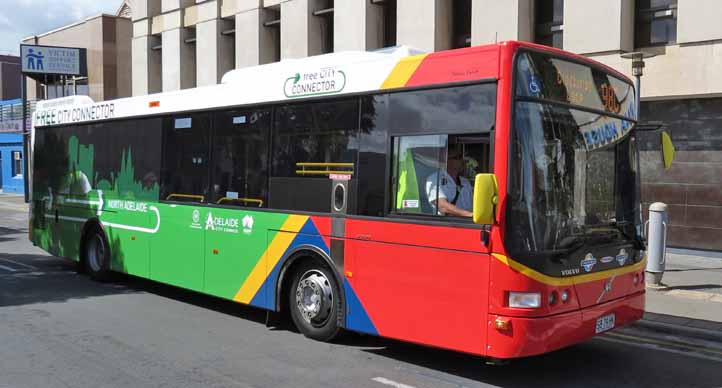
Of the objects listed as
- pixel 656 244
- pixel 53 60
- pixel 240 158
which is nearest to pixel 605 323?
pixel 240 158

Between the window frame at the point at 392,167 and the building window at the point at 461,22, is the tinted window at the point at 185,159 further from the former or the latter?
the building window at the point at 461,22

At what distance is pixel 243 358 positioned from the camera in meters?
6.56

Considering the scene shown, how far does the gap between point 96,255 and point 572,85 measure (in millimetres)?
8304

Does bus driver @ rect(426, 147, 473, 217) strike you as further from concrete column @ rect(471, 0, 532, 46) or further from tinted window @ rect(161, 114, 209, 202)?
concrete column @ rect(471, 0, 532, 46)

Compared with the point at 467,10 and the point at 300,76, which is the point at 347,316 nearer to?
the point at 300,76

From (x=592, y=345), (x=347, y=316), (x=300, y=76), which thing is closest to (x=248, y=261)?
(x=347, y=316)

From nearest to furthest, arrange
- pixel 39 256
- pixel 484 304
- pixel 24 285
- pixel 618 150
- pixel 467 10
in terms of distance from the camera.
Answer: pixel 484 304 < pixel 618 150 < pixel 24 285 < pixel 39 256 < pixel 467 10

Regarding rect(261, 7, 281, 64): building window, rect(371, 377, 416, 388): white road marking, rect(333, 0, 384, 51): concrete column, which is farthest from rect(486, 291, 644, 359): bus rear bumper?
rect(261, 7, 281, 64): building window

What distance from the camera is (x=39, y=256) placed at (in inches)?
561

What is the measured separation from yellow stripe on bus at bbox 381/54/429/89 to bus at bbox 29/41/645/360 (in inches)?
0.8

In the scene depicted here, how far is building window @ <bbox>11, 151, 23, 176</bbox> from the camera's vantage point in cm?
4191

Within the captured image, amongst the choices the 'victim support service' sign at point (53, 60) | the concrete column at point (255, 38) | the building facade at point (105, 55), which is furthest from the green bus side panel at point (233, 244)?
the 'victim support service' sign at point (53, 60)

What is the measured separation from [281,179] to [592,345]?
12.9ft

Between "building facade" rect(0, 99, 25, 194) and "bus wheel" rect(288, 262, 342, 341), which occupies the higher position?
"building facade" rect(0, 99, 25, 194)
